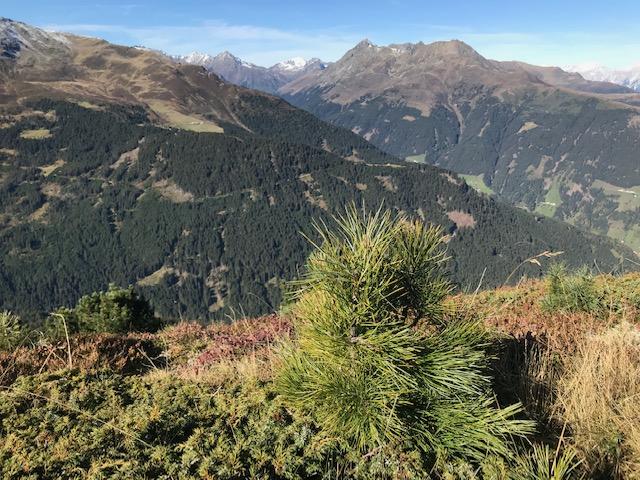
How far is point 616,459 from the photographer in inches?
158

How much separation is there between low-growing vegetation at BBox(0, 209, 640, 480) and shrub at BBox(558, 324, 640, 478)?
0.07 ft

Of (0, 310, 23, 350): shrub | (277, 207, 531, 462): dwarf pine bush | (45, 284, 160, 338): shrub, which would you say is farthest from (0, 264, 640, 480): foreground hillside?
(45, 284, 160, 338): shrub

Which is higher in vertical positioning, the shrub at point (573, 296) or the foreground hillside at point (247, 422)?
the foreground hillside at point (247, 422)

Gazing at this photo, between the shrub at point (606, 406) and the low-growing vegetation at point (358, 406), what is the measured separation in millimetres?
21

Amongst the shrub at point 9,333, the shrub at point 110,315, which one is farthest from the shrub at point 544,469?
the shrub at point 110,315

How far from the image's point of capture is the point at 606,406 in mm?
4594

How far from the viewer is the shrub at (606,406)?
3.97 m

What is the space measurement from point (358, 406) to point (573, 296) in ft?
27.8

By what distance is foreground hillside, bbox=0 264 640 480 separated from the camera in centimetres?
347

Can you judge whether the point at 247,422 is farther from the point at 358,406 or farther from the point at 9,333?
the point at 9,333

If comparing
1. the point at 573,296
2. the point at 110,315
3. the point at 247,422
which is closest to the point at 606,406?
the point at 247,422

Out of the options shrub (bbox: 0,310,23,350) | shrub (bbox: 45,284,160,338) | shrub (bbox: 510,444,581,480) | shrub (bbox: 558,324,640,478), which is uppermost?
shrub (bbox: 510,444,581,480)

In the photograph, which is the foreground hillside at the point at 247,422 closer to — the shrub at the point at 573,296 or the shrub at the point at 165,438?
the shrub at the point at 165,438

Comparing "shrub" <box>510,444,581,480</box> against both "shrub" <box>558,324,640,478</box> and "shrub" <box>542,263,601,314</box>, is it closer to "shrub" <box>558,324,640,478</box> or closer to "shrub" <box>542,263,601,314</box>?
Result: "shrub" <box>558,324,640,478</box>
